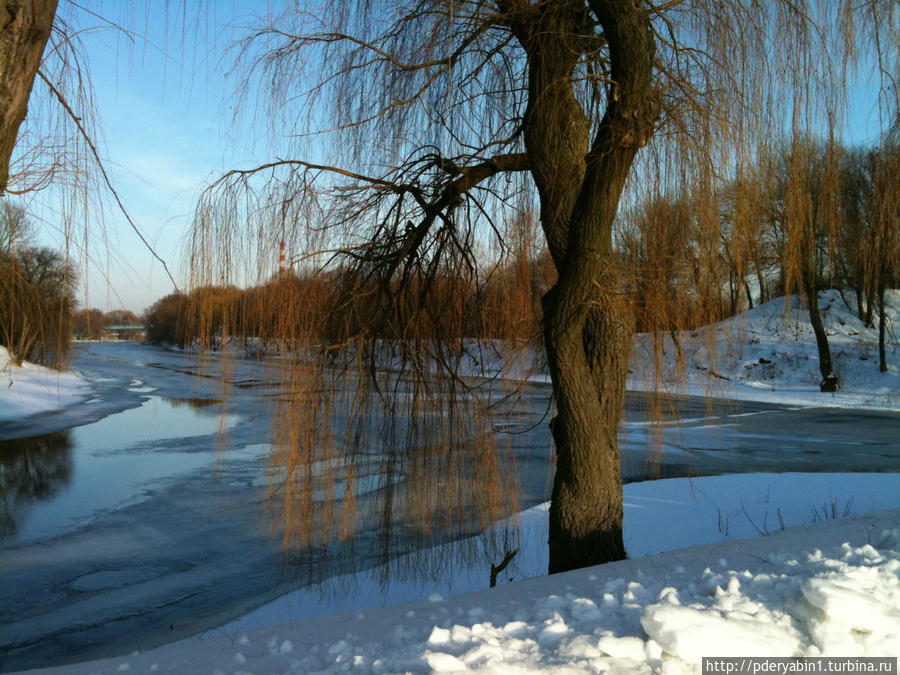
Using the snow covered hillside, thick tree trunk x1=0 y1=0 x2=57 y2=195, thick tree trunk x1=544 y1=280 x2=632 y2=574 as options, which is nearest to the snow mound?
thick tree trunk x1=544 y1=280 x2=632 y2=574

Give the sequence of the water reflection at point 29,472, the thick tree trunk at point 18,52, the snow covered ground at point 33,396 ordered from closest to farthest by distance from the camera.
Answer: the thick tree trunk at point 18,52, the water reflection at point 29,472, the snow covered ground at point 33,396

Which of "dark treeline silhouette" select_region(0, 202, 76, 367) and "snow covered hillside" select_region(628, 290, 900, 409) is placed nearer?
"dark treeline silhouette" select_region(0, 202, 76, 367)

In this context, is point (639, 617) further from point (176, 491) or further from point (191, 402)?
point (191, 402)

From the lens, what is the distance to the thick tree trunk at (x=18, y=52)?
1.85m

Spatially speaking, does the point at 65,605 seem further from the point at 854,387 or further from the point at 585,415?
the point at 854,387

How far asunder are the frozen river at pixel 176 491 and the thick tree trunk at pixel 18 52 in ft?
6.11

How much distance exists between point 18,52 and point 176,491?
22.5 feet

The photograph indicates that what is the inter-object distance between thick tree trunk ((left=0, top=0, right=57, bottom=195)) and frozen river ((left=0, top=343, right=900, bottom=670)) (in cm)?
186

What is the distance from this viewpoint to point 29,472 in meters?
9.10

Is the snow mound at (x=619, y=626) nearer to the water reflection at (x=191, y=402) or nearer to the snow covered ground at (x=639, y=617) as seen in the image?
the snow covered ground at (x=639, y=617)

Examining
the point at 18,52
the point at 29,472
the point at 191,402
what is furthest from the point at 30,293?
the point at 191,402

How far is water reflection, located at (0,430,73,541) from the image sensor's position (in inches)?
281

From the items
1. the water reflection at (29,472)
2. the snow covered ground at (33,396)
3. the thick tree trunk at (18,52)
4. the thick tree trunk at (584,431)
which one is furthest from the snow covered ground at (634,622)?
the snow covered ground at (33,396)

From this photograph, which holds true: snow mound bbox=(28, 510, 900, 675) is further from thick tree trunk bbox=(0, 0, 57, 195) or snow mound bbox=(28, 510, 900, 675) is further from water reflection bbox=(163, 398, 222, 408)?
water reflection bbox=(163, 398, 222, 408)
